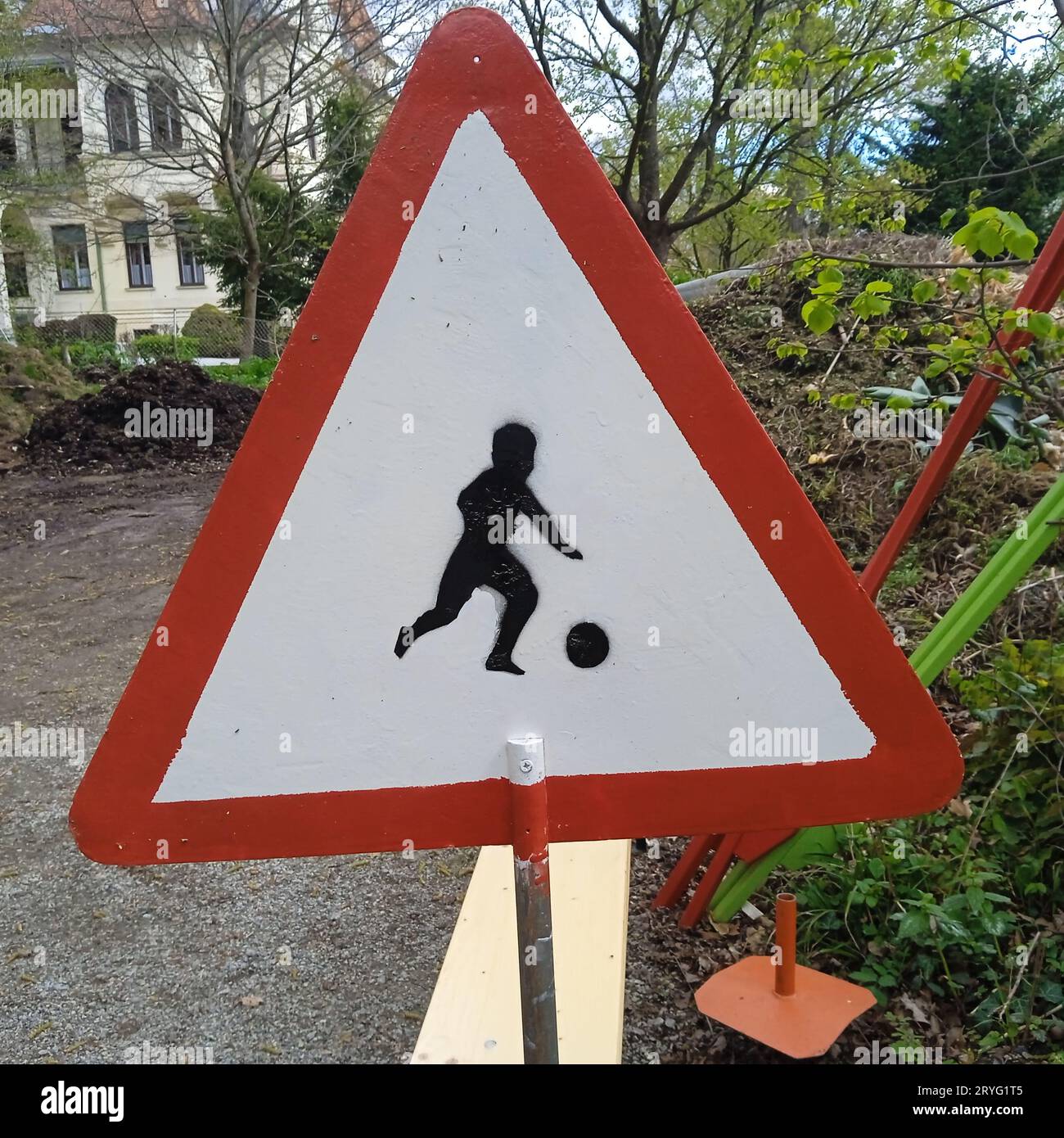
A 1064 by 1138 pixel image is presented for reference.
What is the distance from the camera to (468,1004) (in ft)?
5.80

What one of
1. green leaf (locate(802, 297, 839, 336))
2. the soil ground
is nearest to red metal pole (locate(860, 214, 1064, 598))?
green leaf (locate(802, 297, 839, 336))

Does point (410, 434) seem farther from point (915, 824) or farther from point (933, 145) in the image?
point (933, 145)

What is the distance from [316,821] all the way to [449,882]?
1767 millimetres

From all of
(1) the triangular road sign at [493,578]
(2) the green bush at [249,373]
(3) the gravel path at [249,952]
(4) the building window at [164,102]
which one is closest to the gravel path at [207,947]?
(3) the gravel path at [249,952]

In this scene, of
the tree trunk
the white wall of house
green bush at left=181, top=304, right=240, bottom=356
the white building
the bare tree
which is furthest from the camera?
green bush at left=181, top=304, right=240, bottom=356

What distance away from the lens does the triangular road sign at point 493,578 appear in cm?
98

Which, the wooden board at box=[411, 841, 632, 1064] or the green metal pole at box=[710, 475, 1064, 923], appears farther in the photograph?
the green metal pole at box=[710, 475, 1064, 923]

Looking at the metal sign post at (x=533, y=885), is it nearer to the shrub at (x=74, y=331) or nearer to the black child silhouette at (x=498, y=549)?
the black child silhouette at (x=498, y=549)

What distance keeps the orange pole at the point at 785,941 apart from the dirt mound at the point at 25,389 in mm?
11786

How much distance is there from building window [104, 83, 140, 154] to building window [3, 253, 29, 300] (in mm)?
4066

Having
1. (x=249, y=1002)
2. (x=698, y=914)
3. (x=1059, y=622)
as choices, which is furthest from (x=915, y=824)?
(x=249, y=1002)

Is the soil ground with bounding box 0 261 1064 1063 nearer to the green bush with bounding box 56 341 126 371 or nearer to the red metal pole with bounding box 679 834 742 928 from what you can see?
the red metal pole with bounding box 679 834 742 928

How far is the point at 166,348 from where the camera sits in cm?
2502

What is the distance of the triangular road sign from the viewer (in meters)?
0.98
